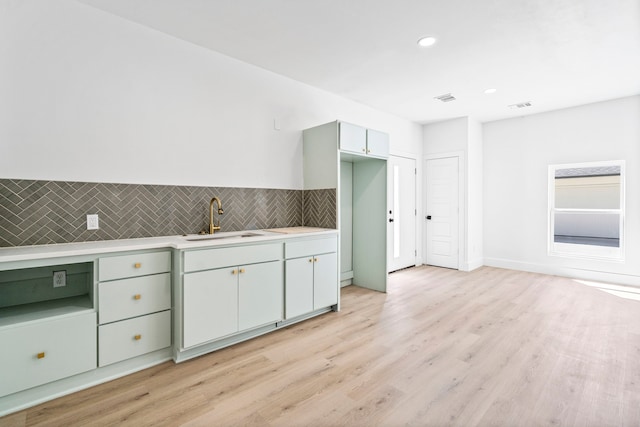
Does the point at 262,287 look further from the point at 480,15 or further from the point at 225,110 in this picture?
the point at 480,15

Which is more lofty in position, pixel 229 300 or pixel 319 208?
pixel 319 208

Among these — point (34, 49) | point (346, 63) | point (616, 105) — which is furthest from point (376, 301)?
point (616, 105)

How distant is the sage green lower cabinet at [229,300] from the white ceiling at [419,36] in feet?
7.04

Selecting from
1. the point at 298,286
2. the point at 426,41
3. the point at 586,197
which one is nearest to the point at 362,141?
the point at 426,41

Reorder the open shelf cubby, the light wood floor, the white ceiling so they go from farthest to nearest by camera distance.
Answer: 1. the white ceiling
2. the open shelf cubby
3. the light wood floor

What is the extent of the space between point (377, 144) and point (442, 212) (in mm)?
2516

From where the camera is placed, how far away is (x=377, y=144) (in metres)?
4.05

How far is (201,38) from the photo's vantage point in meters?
2.90

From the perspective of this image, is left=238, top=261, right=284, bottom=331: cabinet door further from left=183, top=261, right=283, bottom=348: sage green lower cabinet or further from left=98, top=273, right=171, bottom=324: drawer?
left=98, top=273, right=171, bottom=324: drawer

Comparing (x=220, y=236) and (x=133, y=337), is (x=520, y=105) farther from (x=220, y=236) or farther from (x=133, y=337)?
(x=133, y=337)

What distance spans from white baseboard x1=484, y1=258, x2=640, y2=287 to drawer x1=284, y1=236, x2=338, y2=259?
397 cm

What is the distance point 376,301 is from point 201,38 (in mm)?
3460

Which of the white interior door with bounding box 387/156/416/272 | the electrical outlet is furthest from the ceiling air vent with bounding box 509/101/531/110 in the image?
the electrical outlet

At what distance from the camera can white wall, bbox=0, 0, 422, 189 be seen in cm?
220
